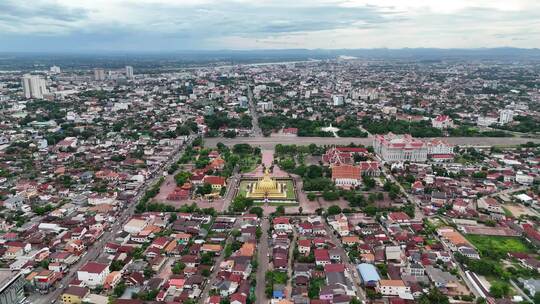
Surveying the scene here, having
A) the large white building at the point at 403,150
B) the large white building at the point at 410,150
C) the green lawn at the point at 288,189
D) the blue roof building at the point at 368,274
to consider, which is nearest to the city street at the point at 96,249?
the green lawn at the point at 288,189

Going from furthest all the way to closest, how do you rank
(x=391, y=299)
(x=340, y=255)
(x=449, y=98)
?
(x=449, y=98) → (x=340, y=255) → (x=391, y=299)

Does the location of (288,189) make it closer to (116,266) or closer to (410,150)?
(410,150)

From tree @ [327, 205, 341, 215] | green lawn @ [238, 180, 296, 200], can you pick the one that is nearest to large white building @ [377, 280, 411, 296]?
tree @ [327, 205, 341, 215]

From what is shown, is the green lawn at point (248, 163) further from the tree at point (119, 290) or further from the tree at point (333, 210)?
the tree at point (119, 290)

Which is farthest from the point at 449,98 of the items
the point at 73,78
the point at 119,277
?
the point at 73,78

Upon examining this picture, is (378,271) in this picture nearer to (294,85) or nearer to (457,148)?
(457,148)

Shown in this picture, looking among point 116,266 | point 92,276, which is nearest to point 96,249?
point 116,266
